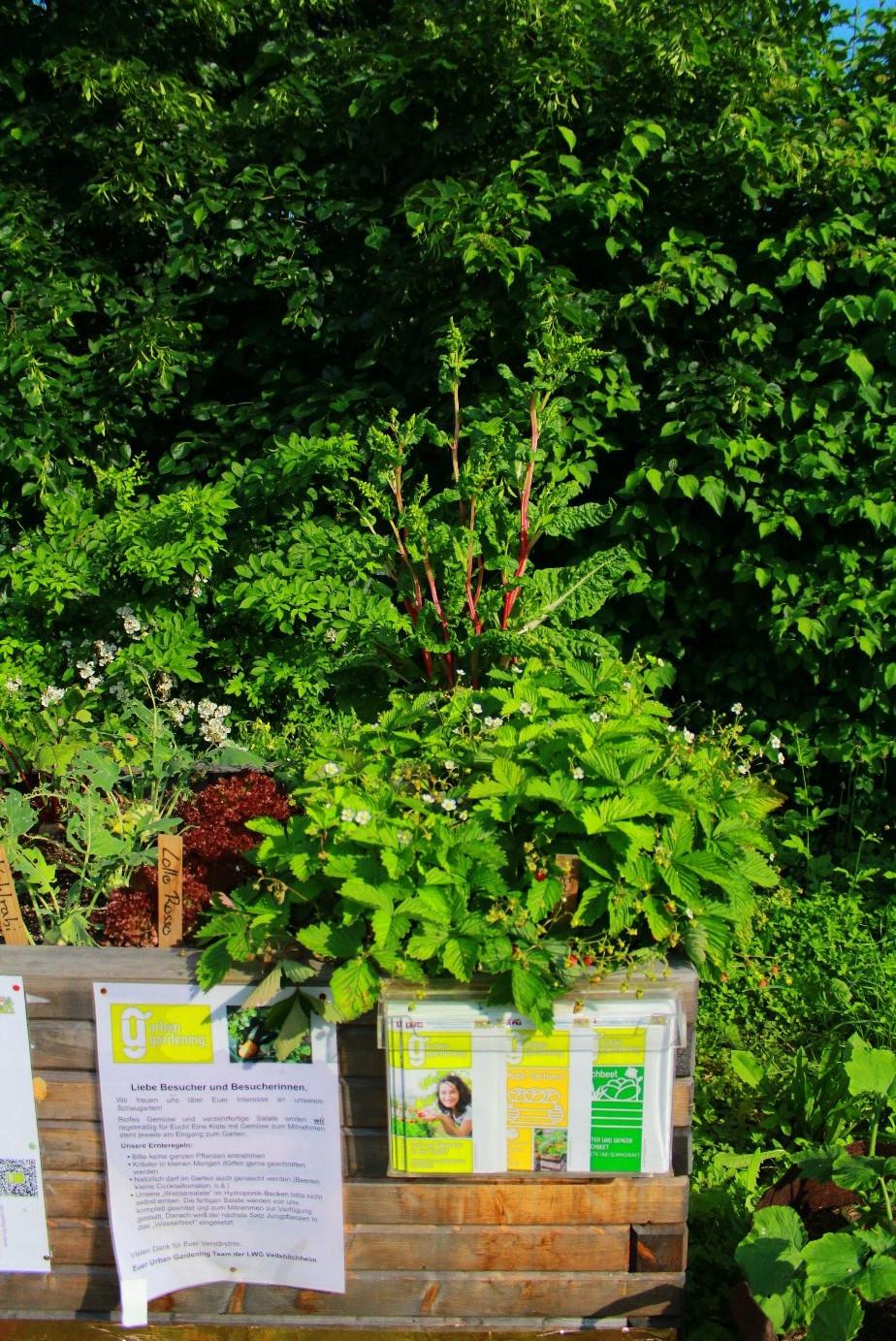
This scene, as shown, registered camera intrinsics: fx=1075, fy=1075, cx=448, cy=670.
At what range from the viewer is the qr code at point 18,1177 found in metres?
2.09

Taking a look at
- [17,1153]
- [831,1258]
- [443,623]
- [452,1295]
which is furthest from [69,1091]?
[443,623]

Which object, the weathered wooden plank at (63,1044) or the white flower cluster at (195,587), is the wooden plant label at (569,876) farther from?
the white flower cluster at (195,587)

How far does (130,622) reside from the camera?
342 centimetres

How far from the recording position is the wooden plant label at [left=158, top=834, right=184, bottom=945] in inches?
88.4

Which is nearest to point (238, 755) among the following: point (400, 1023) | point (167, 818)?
point (167, 818)

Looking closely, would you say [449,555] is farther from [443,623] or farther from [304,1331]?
[304,1331]

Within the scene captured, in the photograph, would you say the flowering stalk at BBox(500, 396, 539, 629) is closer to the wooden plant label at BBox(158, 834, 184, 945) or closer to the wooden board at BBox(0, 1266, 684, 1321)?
the wooden plant label at BBox(158, 834, 184, 945)

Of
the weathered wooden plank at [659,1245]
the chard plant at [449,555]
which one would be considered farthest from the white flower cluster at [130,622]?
the weathered wooden plank at [659,1245]

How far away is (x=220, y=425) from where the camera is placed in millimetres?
3943

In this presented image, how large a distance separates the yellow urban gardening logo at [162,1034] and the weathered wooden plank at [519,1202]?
396 millimetres

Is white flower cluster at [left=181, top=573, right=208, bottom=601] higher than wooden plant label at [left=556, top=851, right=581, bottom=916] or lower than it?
higher

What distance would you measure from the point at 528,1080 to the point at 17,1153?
3.32 ft

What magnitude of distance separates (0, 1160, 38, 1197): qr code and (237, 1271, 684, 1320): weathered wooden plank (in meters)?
0.56

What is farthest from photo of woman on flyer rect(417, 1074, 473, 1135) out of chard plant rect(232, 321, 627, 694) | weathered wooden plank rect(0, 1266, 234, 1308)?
chard plant rect(232, 321, 627, 694)
